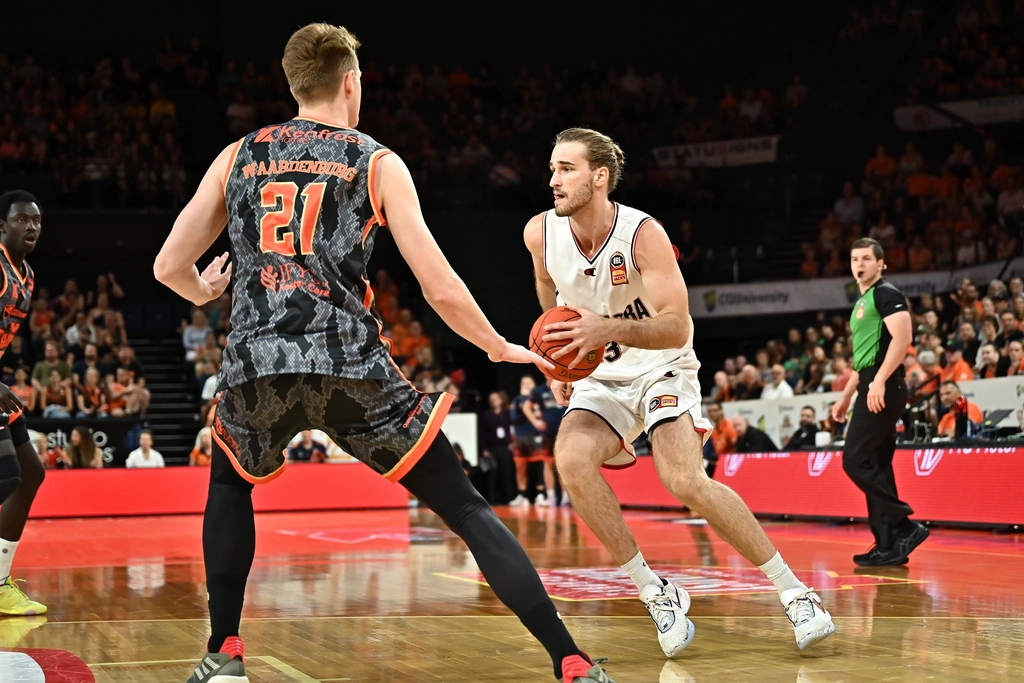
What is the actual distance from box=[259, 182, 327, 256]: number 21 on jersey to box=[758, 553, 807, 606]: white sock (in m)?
2.61

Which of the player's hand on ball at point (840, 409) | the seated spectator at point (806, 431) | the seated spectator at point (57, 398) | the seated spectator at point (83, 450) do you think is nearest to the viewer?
the player's hand on ball at point (840, 409)

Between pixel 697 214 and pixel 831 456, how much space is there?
36.4ft

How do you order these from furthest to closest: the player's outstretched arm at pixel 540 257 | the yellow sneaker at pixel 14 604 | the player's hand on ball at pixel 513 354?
the yellow sneaker at pixel 14 604, the player's outstretched arm at pixel 540 257, the player's hand on ball at pixel 513 354

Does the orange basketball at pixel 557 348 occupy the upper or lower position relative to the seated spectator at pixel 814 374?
upper

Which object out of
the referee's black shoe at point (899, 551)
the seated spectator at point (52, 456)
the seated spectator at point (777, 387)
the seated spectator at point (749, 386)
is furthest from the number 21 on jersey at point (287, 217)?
the seated spectator at point (52, 456)

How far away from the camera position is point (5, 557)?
6465mm

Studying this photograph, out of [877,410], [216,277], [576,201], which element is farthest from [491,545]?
[877,410]

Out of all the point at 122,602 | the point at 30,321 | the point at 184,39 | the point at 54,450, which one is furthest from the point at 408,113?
the point at 122,602

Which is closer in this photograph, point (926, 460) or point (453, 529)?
point (453, 529)

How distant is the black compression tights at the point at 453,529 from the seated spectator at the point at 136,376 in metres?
15.5

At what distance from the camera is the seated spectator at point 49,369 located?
18375 millimetres

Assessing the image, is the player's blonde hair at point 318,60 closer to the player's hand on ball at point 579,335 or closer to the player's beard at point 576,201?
the player's hand on ball at point 579,335

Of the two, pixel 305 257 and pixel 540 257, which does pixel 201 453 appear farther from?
pixel 305 257

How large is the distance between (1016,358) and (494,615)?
9.01m
